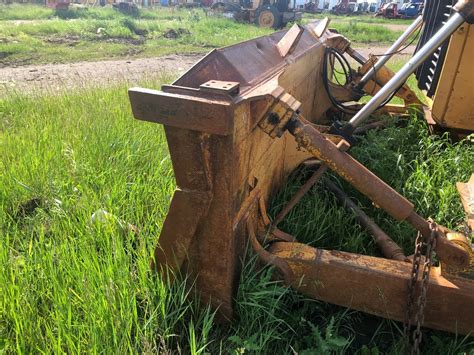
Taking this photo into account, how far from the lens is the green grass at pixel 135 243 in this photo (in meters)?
1.53

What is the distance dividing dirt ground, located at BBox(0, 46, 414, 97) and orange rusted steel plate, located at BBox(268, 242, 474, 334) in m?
4.89

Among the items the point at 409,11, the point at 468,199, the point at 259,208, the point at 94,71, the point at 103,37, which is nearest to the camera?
the point at 259,208

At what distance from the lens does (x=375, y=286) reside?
161cm

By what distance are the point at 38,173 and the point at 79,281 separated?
125 cm

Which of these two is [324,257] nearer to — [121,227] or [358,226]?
[358,226]

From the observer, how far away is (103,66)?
892cm

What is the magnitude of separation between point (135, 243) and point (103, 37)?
1315 cm

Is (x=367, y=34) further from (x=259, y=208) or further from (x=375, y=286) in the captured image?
(x=375, y=286)

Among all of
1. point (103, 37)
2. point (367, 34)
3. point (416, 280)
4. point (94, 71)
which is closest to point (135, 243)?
point (416, 280)

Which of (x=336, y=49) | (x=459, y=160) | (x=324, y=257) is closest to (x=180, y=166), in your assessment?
(x=324, y=257)

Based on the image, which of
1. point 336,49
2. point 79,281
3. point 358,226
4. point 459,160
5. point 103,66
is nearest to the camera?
point 79,281

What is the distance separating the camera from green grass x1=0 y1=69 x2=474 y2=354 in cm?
153

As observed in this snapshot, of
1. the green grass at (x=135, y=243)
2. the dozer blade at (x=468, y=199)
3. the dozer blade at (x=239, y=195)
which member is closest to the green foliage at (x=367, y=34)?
the green grass at (x=135, y=243)

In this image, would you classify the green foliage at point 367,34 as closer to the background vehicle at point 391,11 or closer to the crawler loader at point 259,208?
the background vehicle at point 391,11
